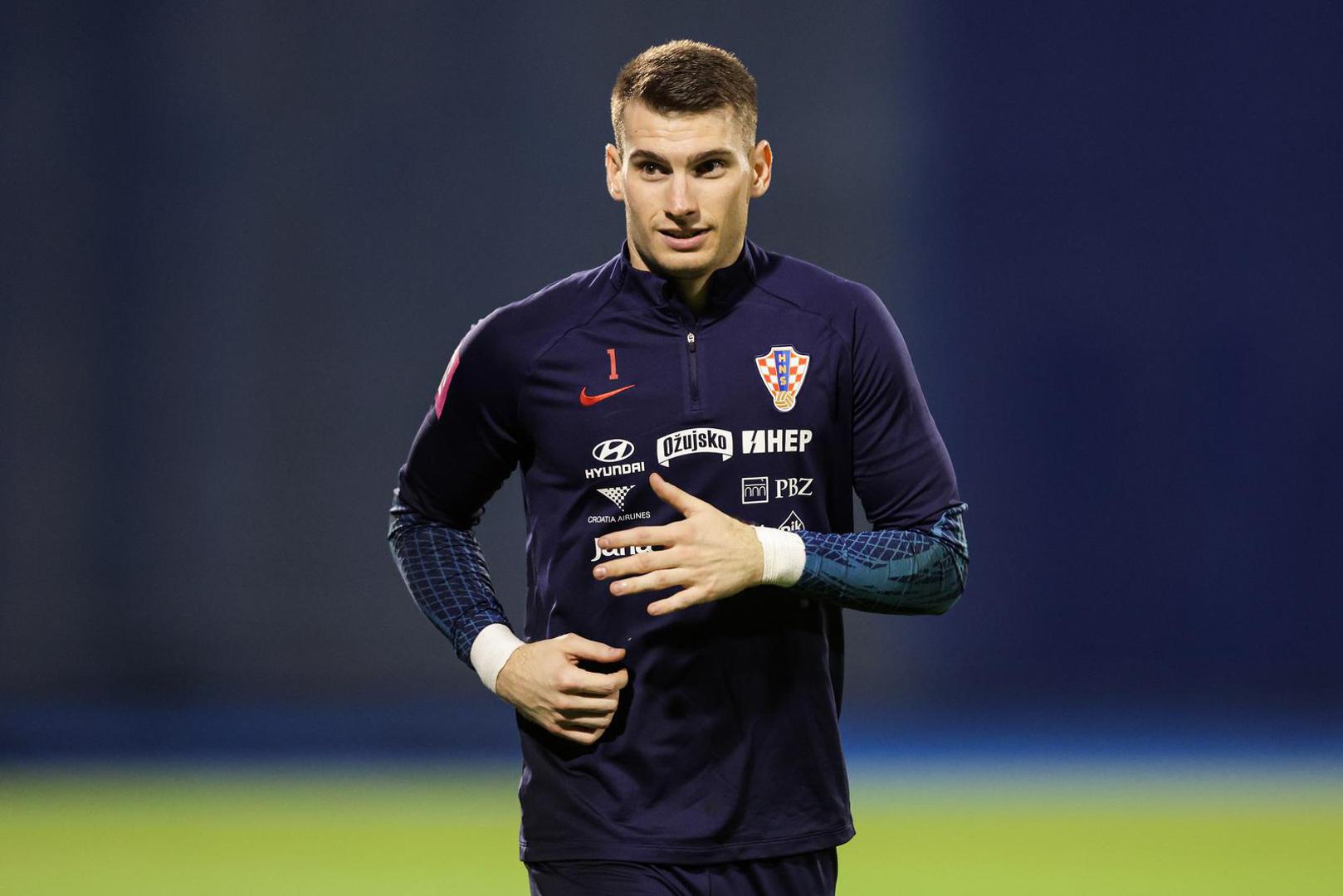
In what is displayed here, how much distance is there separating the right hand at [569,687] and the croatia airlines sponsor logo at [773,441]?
33 centimetres

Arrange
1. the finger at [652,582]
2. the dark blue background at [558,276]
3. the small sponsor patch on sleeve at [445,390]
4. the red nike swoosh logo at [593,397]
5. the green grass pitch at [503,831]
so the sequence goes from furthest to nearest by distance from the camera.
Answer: the dark blue background at [558,276], the green grass pitch at [503,831], the small sponsor patch on sleeve at [445,390], the red nike swoosh logo at [593,397], the finger at [652,582]

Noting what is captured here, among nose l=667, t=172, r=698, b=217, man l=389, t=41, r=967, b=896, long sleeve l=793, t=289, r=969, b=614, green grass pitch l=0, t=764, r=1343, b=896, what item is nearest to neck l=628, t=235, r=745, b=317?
man l=389, t=41, r=967, b=896

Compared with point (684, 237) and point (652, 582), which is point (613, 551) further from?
point (684, 237)

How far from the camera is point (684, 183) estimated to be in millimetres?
2352

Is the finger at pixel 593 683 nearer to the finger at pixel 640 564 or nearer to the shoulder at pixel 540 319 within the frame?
the finger at pixel 640 564

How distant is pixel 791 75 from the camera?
25.0 feet

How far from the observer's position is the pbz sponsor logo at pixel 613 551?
93.7 inches

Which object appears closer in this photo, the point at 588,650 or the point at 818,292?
the point at 588,650

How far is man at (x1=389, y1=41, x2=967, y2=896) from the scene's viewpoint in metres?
2.34

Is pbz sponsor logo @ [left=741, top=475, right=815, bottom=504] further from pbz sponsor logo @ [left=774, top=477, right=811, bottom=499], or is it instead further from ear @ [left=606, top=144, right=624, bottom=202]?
ear @ [left=606, top=144, right=624, bottom=202]

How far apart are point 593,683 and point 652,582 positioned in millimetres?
204

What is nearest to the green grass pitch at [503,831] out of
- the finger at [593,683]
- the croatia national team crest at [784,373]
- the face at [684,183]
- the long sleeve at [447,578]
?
the long sleeve at [447,578]

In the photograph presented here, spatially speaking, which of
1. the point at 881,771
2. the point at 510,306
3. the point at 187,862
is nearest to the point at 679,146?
the point at 510,306

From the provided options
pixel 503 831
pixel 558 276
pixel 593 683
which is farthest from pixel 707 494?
pixel 558 276
